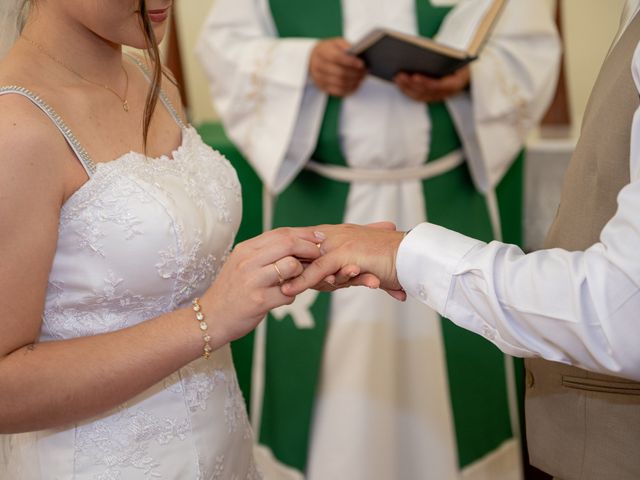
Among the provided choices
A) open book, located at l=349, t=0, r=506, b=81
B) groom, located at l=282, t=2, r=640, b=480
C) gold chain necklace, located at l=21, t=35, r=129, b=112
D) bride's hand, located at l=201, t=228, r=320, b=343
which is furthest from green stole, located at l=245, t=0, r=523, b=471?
bride's hand, located at l=201, t=228, r=320, b=343

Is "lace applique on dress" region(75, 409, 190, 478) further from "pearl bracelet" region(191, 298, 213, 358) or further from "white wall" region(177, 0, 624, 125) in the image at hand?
"white wall" region(177, 0, 624, 125)

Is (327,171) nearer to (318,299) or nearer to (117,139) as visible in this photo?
(318,299)

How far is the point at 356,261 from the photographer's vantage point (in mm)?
1647

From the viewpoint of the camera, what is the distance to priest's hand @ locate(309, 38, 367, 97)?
2779 millimetres

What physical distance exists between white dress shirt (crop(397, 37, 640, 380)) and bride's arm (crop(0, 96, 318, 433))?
0.25 meters

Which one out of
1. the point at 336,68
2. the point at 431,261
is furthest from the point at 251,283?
the point at 336,68

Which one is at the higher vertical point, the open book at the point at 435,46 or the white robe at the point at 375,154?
the open book at the point at 435,46

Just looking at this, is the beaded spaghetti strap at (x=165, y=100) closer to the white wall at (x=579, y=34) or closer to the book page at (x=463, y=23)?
the book page at (x=463, y=23)

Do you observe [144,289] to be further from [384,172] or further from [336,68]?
[384,172]

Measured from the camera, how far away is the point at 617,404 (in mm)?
1600

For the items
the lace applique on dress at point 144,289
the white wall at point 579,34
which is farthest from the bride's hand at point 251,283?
the white wall at point 579,34

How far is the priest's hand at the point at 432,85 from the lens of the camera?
110 inches

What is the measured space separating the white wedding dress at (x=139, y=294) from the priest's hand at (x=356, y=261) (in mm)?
240

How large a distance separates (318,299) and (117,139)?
1.46 meters
